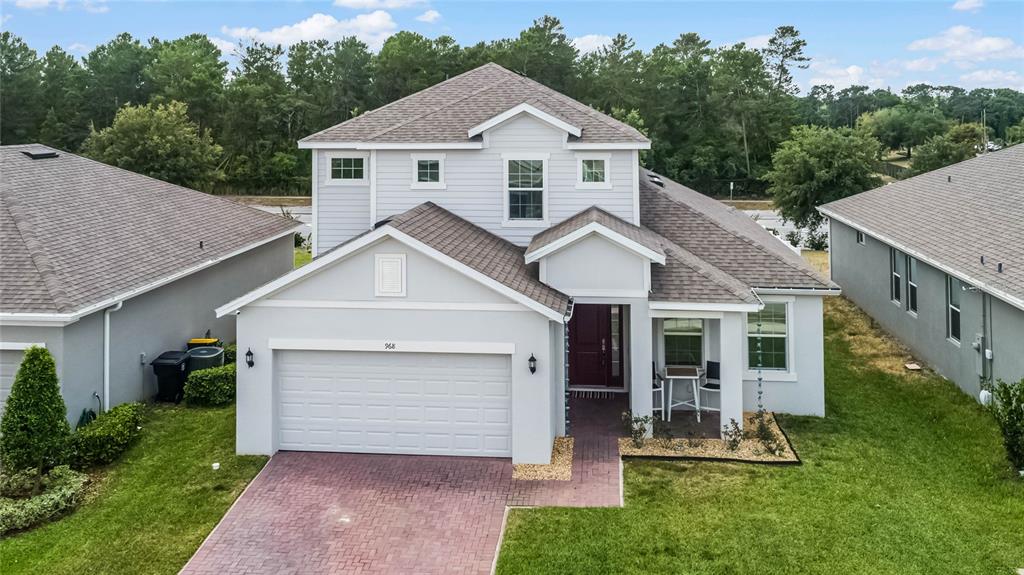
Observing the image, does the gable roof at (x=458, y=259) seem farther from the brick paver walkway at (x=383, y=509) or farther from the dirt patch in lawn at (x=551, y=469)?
the brick paver walkway at (x=383, y=509)

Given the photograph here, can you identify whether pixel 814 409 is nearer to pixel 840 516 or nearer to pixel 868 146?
pixel 840 516

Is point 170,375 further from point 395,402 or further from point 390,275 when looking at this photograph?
point 390,275

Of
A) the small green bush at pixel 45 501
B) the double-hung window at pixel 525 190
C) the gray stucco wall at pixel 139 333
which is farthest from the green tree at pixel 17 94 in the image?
the small green bush at pixel 45 501

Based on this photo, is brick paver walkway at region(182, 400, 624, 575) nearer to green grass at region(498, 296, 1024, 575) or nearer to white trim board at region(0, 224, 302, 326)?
green grass at region(498, 296, 1024, 575)

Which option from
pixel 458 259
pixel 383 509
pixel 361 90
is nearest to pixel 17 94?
pixel 361 90

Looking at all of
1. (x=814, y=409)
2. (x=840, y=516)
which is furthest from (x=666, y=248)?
(x=840, y=516)

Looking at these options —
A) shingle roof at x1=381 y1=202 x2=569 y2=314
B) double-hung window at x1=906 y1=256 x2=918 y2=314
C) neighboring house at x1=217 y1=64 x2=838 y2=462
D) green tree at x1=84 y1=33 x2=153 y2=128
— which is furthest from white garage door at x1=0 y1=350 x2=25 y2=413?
green tree at x1=84 y1=33 x2=153 y2=128
